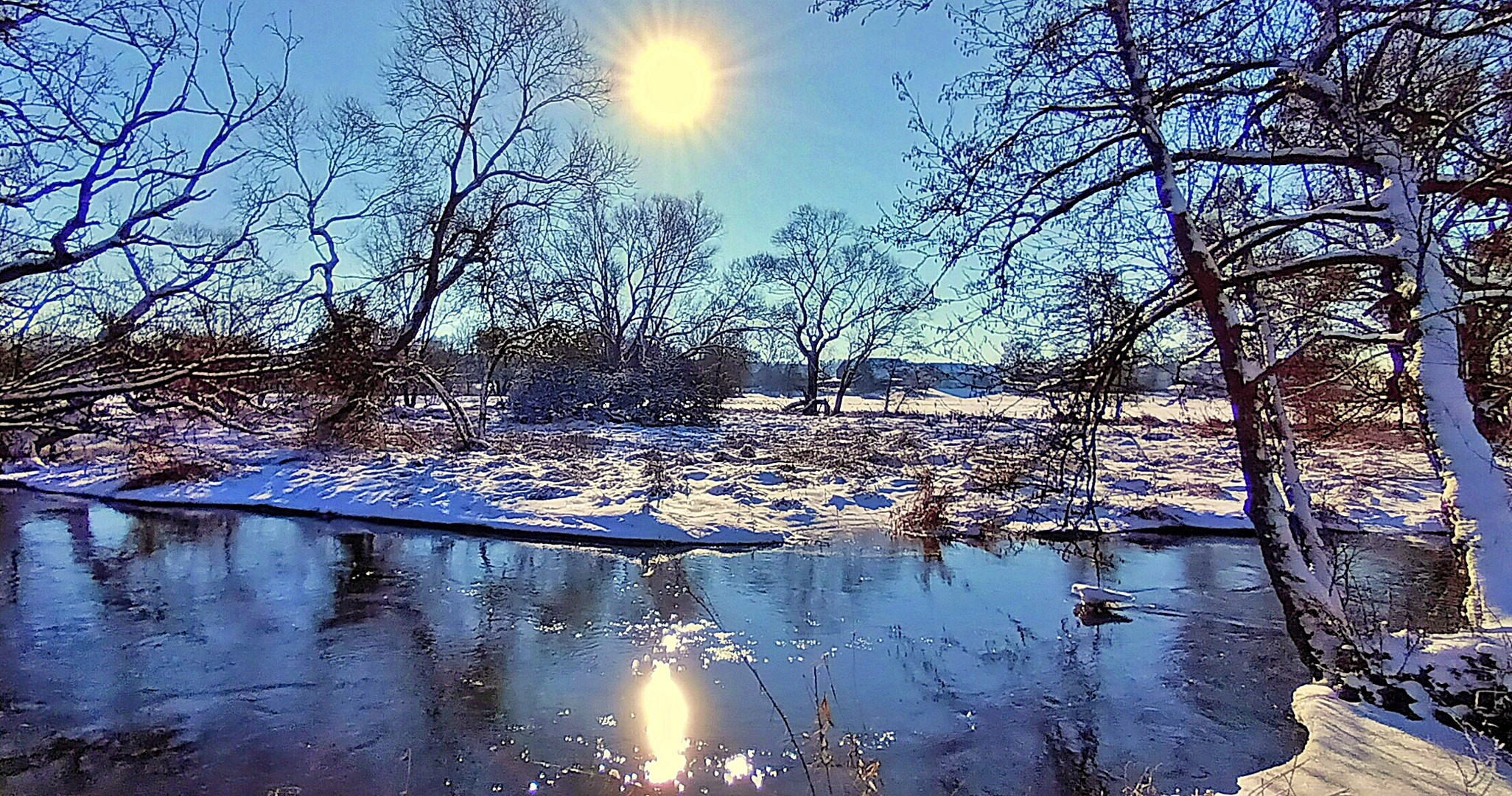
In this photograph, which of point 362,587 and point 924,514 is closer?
point 362,587

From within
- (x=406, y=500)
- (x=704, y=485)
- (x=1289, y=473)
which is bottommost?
(x=406, y=500)

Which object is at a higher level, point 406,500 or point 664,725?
point 406,500

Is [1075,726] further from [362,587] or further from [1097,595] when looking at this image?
[362,587]

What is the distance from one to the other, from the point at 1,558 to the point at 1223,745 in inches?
584

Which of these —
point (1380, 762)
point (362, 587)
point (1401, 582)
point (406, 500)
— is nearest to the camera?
point (1380, 762)

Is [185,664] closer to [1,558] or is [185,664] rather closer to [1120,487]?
[1,558]

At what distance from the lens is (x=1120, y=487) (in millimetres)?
16594

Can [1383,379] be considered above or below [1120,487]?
above

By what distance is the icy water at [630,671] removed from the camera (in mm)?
5395

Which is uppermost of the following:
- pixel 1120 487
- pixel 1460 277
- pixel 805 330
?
pixel 805 330

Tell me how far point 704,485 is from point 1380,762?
1276cm

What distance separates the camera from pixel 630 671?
717 centimetres

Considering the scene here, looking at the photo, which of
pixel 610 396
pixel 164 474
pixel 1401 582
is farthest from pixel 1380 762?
pixel 610 396

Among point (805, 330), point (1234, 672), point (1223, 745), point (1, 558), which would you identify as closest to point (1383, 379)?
point (1234, 672)
